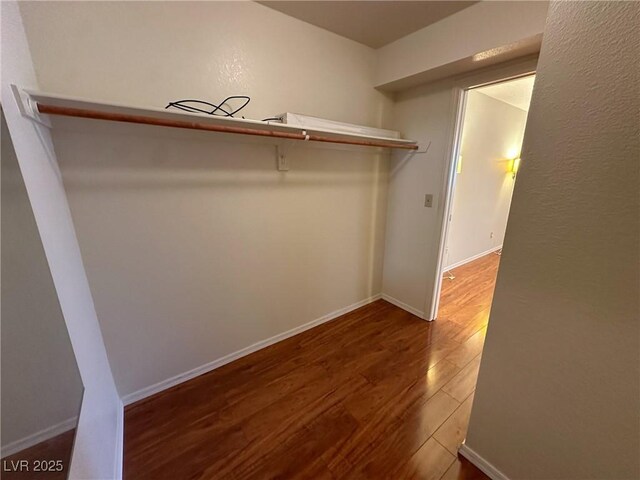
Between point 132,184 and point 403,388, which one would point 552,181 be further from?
point 132,184

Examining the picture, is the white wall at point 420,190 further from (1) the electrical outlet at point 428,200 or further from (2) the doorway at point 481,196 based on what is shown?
(2) the doorway at point 481,196

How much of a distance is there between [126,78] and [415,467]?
7.80ft

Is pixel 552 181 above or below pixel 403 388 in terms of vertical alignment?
above

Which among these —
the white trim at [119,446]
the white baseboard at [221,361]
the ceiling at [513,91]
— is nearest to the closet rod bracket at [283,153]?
the white baseboard at [221,361]

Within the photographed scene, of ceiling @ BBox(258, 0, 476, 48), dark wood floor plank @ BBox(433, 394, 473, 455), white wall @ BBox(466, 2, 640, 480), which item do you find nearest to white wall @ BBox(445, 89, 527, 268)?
ceiling @ BBox(258, 0, 476, 48)

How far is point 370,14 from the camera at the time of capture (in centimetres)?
A: 169

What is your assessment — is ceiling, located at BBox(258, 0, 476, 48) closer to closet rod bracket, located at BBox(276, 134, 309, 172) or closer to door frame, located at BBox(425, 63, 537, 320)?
door frame, located at BBox(425, 63, 537, 320)

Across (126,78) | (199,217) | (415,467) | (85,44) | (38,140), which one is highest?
(85,44)

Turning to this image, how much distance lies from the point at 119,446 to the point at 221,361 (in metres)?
0.68

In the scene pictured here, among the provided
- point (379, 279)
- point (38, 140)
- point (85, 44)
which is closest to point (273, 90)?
point (85, 44)

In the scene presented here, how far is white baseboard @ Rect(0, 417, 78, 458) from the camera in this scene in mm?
576

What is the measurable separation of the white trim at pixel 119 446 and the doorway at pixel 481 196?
2.54 meters

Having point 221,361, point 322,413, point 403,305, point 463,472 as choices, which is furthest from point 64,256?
point 403,305

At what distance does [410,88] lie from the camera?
2.27m
